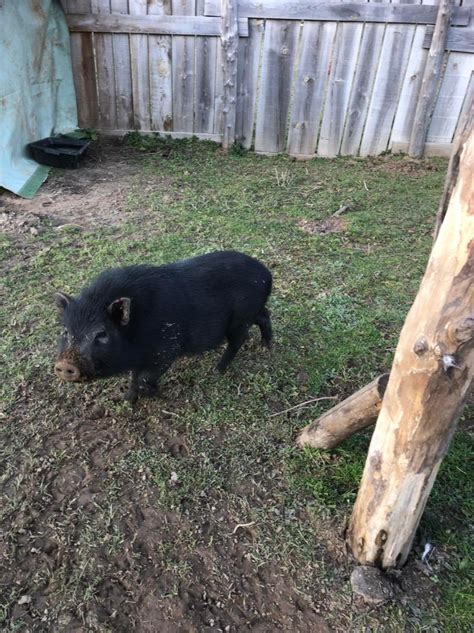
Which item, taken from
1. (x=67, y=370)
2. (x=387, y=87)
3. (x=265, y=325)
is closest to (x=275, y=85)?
(x=387, y=87)

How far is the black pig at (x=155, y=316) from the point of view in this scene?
8.35 ft

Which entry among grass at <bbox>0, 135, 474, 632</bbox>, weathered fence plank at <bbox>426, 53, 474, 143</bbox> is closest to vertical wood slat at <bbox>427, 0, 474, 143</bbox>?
weathered fence plank at <bbox>426, 53, 474, 143</bbox>

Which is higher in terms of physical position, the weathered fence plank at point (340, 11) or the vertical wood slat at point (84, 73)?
the weathered fence plank at point (340, 11)

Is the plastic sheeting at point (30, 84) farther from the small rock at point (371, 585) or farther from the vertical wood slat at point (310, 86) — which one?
the small rock at point (371, 585)

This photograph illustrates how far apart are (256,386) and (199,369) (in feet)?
1.45

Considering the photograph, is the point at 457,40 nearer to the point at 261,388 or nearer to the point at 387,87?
the point at 387,87

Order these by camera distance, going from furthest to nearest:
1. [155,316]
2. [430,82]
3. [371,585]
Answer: [430,82] → [155,316] → [371,585]

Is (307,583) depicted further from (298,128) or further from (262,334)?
(298,128)

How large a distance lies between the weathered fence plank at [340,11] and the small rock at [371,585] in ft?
20.9

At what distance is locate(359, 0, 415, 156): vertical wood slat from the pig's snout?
5.85 meters

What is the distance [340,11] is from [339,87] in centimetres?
88

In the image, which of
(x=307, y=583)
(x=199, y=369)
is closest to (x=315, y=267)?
(x=199, y=369)

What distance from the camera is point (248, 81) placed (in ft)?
22.2

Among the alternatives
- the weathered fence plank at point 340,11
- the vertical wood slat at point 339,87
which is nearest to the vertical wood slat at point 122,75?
the weathered fence plank at point 340,11
